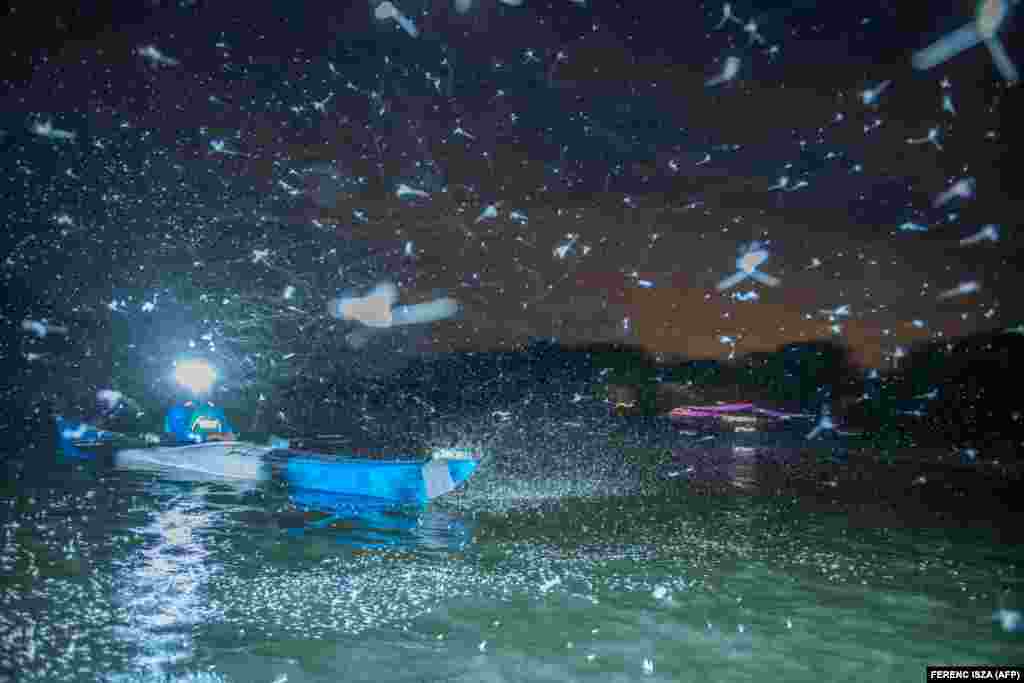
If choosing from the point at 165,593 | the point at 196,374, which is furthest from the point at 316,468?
the point at 196,374

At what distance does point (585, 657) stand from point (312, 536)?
32.3ft

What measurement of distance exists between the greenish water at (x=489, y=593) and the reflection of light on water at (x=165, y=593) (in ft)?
0.17

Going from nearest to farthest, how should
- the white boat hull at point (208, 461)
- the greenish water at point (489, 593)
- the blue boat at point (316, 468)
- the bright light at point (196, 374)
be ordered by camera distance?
1. the greenish water at point (489, 593)
2. the blue boat at point (316, 468)
3. the white boat hull at point (208, 461)
4. the bright light at point (196, 374)

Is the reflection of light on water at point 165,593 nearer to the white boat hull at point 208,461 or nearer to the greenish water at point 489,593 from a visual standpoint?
the greenish water at point 489,593

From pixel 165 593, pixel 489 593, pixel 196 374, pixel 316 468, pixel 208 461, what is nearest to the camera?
pixel 165 593

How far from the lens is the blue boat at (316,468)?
77.5 feet

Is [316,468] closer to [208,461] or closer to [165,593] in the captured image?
[208,461]

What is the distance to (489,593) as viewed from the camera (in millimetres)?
12227

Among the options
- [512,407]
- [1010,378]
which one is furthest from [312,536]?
[512,407]

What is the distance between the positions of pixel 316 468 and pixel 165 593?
1404 centimetres

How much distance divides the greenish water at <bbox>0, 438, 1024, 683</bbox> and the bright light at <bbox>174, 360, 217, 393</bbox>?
16689 millimetres

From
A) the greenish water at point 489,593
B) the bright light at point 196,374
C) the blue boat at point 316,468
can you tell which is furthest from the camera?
the bright light at point 196,374

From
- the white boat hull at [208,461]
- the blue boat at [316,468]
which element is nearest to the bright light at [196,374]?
the blue boat at [316,468]

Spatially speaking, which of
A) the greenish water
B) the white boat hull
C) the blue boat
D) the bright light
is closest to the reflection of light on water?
the greenish water
